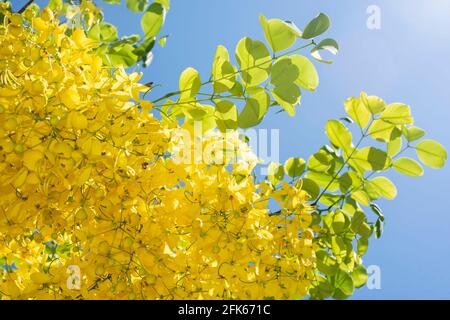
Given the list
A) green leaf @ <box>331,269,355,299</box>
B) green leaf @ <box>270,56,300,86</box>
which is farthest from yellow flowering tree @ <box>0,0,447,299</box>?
green leaf @ <box>331,269,355,299</box>

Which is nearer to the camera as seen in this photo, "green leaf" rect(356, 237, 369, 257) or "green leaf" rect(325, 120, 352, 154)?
"green leaf" rect(325, 120, 352, 154)

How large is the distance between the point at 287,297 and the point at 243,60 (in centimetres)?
66

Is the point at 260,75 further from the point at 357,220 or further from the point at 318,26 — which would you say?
the point at 357,220

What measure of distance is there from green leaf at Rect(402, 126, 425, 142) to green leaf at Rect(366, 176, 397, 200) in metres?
0.14

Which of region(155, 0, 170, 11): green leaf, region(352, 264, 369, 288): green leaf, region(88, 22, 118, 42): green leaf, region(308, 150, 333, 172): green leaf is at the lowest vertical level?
region(352, 264, 369, 288): green leaf

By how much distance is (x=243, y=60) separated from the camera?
116 centimetres

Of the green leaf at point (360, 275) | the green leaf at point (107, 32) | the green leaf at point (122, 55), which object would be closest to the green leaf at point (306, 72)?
the green leaf at point (122, 55)

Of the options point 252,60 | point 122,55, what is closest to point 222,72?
point 252,60

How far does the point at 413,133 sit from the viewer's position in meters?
1.41

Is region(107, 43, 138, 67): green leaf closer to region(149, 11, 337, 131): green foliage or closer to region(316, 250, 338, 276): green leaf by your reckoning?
region(149, 11, 337, 131): green foliage

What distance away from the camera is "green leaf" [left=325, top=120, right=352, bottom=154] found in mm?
1360

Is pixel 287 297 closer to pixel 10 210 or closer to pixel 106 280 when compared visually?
pixel 106 280

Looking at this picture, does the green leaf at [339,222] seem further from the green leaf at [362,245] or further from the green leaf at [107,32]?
the green leaf at [107,32]
